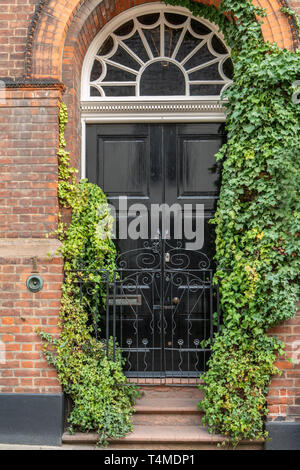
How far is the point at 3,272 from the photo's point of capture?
14.3 feet

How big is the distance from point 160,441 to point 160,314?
1311mm

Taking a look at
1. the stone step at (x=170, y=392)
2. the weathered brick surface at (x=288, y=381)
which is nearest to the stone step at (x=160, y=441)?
the weathered brick surface at (x=288, y=381)

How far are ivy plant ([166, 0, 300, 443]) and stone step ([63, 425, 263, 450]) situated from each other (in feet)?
0.44

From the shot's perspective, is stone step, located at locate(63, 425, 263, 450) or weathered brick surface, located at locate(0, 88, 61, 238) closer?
stone step, located at locate(63, 425, 263, 450)

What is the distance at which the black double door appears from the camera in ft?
16.0

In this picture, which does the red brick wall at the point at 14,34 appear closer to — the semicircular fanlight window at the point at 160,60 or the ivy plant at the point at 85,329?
the ivy plant at the point at 85,329

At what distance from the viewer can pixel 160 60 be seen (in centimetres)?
507

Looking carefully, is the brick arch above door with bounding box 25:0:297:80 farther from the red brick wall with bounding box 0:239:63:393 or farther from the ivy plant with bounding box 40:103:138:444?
the red brick wall with bounding box 0:239:63:393

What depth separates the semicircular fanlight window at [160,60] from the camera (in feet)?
16.5

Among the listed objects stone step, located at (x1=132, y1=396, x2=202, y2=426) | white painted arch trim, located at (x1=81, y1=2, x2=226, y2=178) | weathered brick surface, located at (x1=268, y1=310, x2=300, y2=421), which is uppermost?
white painted arch trim, located at (x1=81, y1=2, x2=226, y2=178)

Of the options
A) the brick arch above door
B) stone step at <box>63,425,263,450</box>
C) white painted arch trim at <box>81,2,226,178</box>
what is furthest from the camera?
white painted arch trim at <box>81,2,226,178</box>

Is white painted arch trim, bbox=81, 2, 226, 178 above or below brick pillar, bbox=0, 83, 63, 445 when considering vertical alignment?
above

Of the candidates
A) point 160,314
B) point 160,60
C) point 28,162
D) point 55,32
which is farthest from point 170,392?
point 55,32

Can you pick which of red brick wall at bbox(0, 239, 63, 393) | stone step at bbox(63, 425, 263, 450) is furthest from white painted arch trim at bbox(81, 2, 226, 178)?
stone step at bbox(63, 425, 263, 450)
